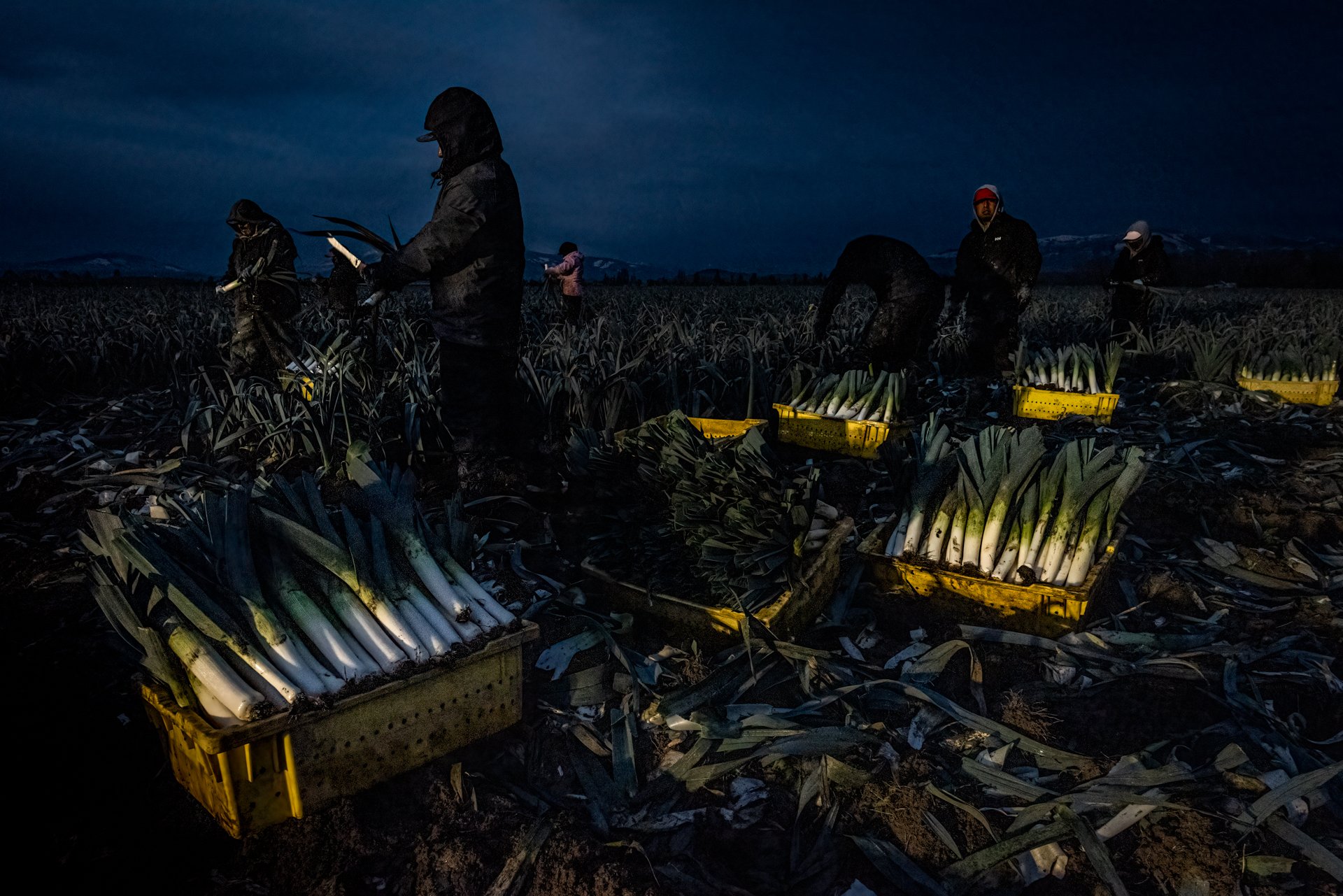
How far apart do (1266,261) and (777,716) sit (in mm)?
44332

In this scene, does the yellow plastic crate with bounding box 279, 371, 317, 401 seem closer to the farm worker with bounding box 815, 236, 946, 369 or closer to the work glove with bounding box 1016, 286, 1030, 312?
the farm worker with bounding box 815, 236, 946, 369

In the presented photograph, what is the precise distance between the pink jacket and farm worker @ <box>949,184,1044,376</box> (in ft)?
17.3

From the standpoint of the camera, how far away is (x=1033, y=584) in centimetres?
310

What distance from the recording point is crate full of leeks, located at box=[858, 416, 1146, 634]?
3.17 meters

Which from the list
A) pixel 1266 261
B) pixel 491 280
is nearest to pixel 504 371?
pixel 491 280

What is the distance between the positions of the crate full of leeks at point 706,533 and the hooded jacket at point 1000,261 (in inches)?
203

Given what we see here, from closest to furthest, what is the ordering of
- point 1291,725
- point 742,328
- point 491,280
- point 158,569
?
point 158,569 < point 1291,725 < point 491,280 < point 742,328

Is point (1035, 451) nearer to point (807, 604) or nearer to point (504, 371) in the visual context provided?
point (807, 604)

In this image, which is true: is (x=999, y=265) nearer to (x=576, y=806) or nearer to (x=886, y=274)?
(x=886, y=274)

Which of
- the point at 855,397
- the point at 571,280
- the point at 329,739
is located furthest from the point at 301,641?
the point at 571,280

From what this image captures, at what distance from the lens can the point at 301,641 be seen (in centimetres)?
221

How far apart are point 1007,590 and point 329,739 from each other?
260cm

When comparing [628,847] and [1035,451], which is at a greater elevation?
[1035,451]

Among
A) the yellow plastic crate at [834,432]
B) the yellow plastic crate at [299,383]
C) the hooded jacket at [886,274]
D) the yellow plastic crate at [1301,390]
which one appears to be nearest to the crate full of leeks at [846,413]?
the yellow plastic crate at [834,432]
